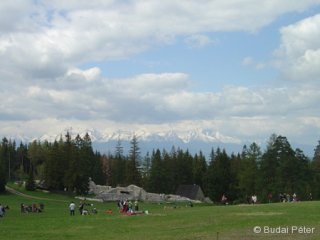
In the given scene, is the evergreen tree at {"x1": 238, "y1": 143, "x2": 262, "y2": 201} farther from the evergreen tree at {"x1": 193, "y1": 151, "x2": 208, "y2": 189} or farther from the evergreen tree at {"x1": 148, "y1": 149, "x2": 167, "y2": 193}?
the evergreen tree at {"x1": 193, "y1": 151, "x2": 208, "y2": 189}

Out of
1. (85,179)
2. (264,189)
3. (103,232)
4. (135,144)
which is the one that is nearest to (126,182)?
(135,144)

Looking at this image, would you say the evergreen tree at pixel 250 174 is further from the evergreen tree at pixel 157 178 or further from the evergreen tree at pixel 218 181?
the evergreen tree at pixel 157 178

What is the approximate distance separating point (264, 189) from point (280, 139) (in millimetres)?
9803

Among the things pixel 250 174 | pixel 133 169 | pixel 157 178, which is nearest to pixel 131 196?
pixel 157 178

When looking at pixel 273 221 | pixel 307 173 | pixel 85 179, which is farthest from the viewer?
pixel 85 179

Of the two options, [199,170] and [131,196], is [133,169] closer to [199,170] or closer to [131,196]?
[199,170]

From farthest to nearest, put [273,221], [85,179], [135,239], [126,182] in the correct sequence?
[126,182] < [85,179] < [273,221] < [135,239]

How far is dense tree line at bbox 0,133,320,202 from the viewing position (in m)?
90.7

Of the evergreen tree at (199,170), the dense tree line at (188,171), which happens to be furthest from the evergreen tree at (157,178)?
the evergreen tree at (199,170)

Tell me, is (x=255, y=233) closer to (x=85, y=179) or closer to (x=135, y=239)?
(x=135, y=239)

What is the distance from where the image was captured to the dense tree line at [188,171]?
90.7 meters

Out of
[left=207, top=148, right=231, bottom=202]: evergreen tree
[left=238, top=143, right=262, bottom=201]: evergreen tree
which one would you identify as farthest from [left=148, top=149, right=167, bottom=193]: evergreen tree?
[left=238, top=143, right=262, bottom=201]: evergreen tree

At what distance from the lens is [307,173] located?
91.0m

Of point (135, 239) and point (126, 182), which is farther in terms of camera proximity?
point (126, 182)
